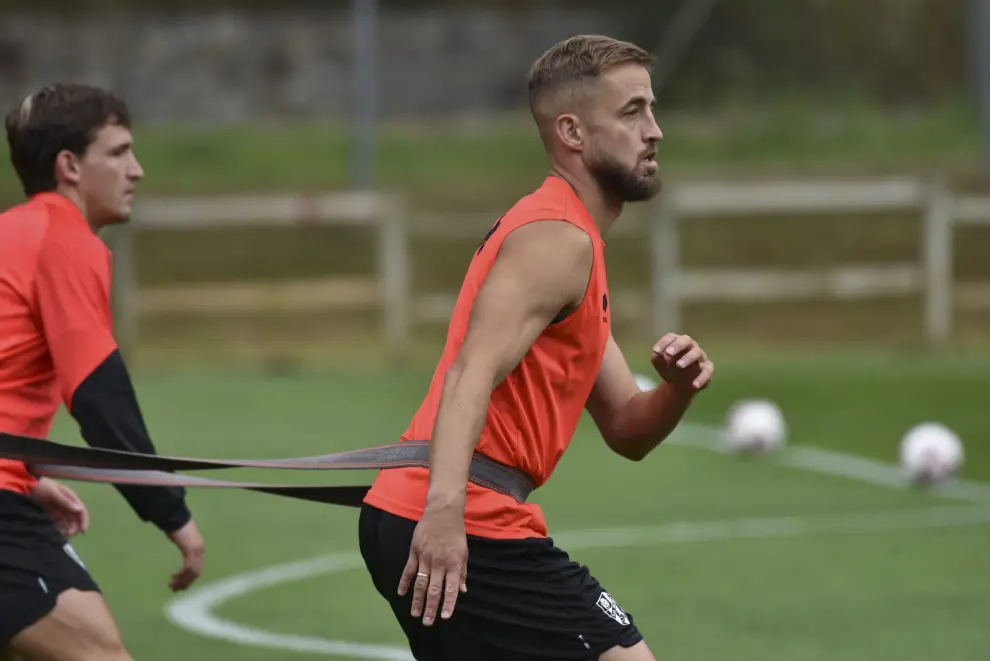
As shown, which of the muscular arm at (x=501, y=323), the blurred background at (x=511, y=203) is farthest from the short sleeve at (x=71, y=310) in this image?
the blurred background at (x=511, y=203)

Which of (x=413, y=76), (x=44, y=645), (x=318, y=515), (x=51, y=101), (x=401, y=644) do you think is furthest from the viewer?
(x=413, y=76)

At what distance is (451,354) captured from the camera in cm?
437

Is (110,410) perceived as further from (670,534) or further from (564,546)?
(670,534)

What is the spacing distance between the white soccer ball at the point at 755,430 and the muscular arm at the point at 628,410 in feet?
27.1

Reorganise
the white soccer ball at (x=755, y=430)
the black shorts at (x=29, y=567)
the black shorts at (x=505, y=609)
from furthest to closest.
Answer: the white soccer ball at (x=755, y=430)
the black shorts at (x=29, y=567)
the black shorts at (x=505, y=609)

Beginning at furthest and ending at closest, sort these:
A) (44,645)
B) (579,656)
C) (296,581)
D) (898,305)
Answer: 1. (898,305)
2. (296,581)
3. (44,645)
4. (579,656)

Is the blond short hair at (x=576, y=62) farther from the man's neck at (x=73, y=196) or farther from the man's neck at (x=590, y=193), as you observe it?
the man's neck at (x=73, y=196)

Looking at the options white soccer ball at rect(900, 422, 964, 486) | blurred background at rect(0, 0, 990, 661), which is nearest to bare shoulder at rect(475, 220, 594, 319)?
blurred background at rect(0, 0, 990, 661)

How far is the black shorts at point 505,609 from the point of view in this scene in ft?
14.1

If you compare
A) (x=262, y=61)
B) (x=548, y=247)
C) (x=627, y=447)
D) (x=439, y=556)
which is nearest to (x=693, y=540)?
(x=627, y=447)

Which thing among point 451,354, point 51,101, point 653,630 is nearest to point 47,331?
point 51,101

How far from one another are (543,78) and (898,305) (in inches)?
763

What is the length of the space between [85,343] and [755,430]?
8855 mm

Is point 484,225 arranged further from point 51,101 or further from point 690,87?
point 51,101
